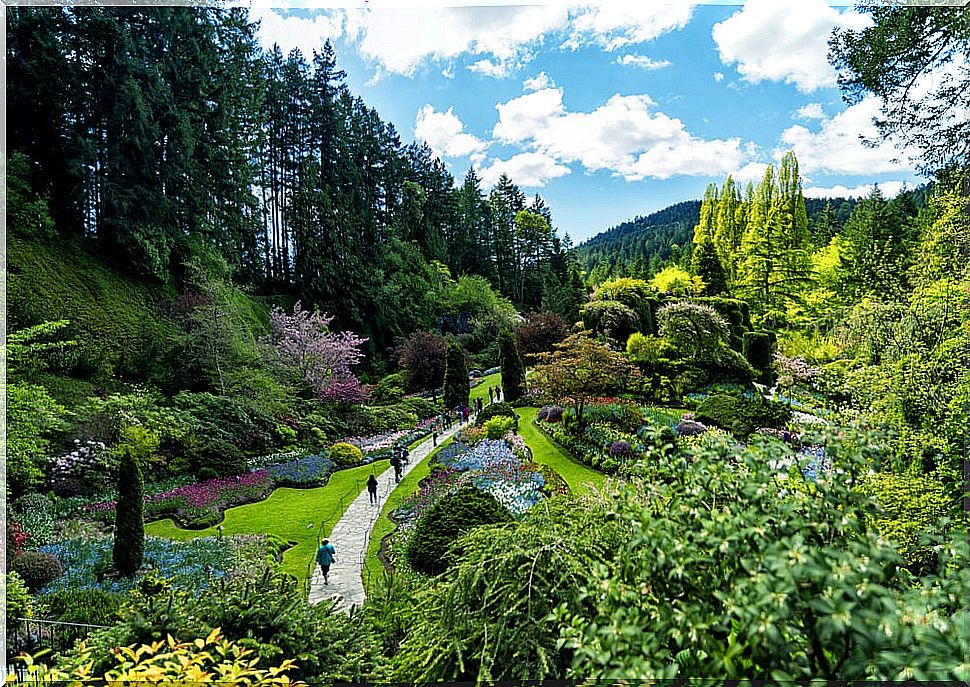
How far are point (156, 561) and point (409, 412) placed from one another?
1120 cm

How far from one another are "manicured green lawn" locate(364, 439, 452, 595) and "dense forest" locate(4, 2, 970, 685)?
0.10 m

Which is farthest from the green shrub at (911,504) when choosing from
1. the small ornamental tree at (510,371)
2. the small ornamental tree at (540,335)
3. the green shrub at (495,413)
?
the small ornamental tree at (540,335)

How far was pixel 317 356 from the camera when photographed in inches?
725

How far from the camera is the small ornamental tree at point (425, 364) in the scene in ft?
71.2

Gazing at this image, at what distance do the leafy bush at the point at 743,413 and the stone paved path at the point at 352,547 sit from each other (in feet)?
24.3

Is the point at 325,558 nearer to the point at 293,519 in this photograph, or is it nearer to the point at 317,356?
the point at 293,519

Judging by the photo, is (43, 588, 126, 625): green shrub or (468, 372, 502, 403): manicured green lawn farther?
(468, 372, 502, 403): manicured green lawn

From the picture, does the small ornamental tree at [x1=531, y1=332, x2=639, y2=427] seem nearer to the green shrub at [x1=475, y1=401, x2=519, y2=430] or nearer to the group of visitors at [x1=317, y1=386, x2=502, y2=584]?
the green shrub at [x1=475, y1=401, x2=519, y2=430]

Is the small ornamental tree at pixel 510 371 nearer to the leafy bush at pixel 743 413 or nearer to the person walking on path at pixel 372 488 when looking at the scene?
the leafy bush at pixel 743 413

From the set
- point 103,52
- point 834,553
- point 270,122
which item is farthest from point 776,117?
point 270,122

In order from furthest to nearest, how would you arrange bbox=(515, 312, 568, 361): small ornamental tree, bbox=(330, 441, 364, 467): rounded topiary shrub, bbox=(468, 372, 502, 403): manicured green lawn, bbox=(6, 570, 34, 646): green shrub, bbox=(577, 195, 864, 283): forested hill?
1. bbox=(577, 195, 864, 283): forested hill
2. bbox=(515, 312, 568, 361): small ornamental tree
3. bbox=(468, 372, 502, 403): manicured green lawn
4. bbox=(330, 441, 364, 467): rounded topiary shrub
5. bbox=(6, 570, 34, 646): green shrub

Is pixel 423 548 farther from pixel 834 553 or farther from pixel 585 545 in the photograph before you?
pixel 834 553

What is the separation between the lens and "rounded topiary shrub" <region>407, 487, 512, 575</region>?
6.72 meters

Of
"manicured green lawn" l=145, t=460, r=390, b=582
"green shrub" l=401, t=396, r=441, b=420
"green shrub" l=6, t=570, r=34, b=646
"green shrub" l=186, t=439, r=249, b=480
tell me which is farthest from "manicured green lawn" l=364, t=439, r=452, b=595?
"green shrub" l=401, t=396, r=441, b=420
